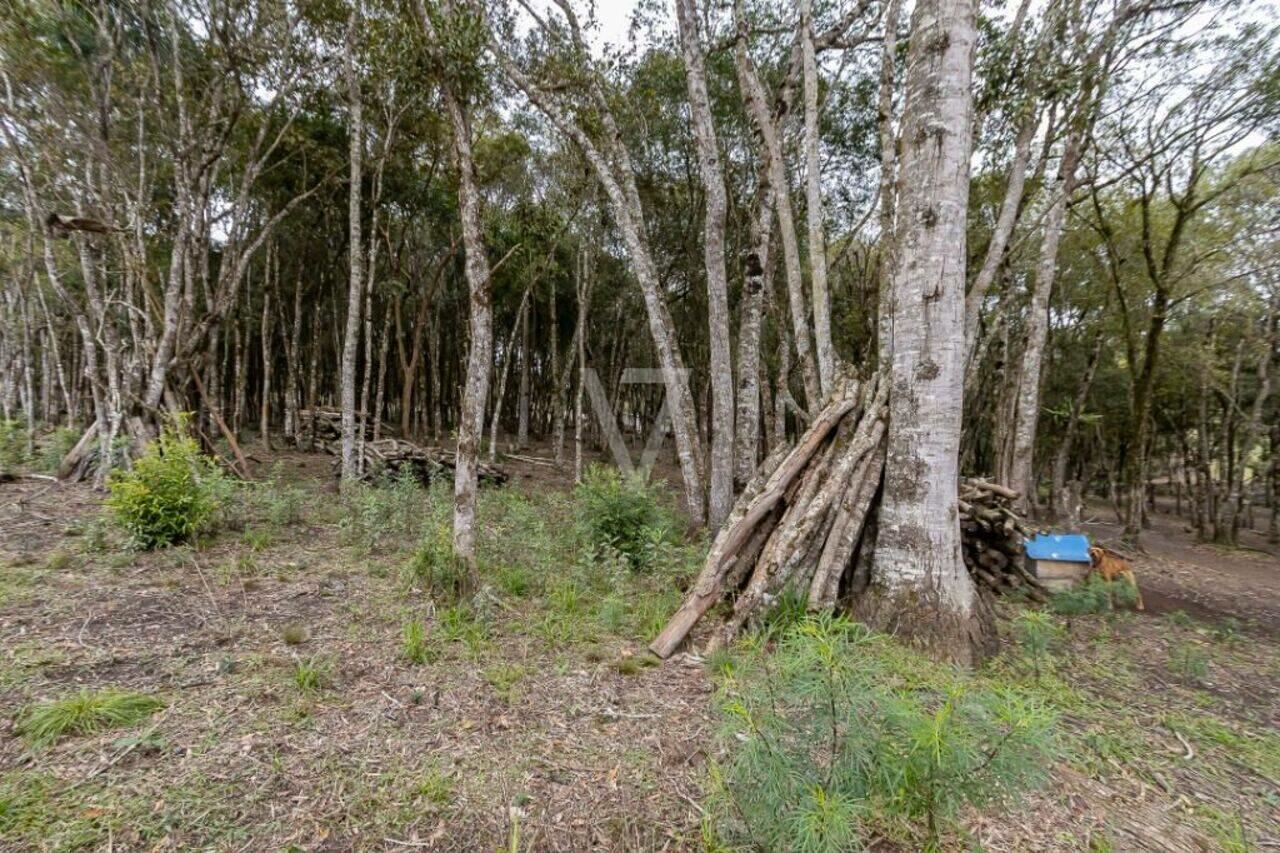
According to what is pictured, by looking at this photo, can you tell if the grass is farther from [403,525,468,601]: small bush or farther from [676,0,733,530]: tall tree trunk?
[676,0,733,530]: tall tree trunk

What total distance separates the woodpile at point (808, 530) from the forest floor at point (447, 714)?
55cm

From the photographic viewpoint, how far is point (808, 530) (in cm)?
365

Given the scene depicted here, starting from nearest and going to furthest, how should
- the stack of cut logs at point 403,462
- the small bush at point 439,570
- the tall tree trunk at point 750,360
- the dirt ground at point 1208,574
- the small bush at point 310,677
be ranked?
the small bush at point 310,677 → the small bush at point 439,570 → the dirt ground at point 1208,574 → the tall tree trunk at point 750,360 → the stack of cut logs at point 403,462

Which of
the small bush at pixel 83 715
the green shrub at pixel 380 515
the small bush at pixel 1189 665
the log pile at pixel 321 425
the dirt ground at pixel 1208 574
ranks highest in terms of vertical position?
the log pile at pixel 321 425

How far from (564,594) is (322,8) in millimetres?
9940

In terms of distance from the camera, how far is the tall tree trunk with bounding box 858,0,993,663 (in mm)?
3359

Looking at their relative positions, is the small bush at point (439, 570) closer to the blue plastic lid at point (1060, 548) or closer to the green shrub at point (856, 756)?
the green shrub at point (856, 756)

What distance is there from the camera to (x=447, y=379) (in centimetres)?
1988

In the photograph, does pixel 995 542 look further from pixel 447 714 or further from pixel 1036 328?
pixel 447 714

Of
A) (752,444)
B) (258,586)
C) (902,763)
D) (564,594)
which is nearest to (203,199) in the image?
(258,586)

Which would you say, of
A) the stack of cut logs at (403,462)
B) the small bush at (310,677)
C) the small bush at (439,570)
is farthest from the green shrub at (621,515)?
the stack of cut logs at (403,462)

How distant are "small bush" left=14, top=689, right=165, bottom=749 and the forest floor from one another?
3.1 inches

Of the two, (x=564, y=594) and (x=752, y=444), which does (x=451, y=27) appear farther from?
(x=752, y=444)

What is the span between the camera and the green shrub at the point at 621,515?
551 cm
